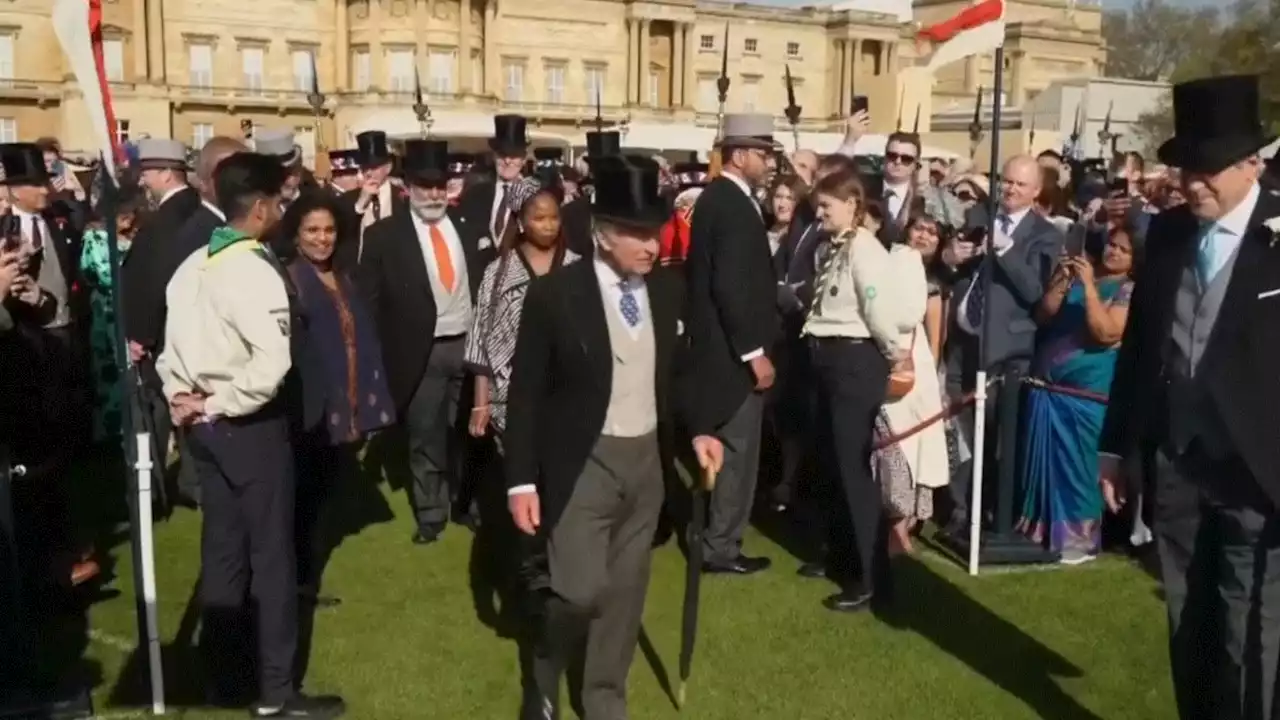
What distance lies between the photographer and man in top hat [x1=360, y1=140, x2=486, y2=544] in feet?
24.9

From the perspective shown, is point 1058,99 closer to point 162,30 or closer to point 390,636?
point 162,30

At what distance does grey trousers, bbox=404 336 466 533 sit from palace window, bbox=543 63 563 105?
6081 cm

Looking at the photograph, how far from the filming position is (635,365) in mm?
4590

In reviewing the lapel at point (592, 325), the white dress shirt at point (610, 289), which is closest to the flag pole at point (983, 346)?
the white dress shirt at point (610, 289)

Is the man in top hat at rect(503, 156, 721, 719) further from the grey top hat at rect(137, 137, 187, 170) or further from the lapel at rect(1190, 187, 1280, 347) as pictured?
the grey top hat at rect(137, 137, 187, 170)

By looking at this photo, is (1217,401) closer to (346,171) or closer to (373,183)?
(373,183)

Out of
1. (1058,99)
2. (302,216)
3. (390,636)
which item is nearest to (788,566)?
(390,636)

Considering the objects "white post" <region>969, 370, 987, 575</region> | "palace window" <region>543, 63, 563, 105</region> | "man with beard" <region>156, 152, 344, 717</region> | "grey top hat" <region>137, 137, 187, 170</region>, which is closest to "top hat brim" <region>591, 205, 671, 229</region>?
"man with beard" <region>156, 152, 344, 717</region>

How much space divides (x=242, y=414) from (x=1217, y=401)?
350cm

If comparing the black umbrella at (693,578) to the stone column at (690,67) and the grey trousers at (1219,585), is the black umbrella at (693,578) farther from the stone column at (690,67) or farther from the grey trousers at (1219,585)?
the stone column at (690,67)

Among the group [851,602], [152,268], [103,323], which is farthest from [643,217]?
[103,323]

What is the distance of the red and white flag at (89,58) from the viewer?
15.5 feet

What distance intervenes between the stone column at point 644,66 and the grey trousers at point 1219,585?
6785 cm

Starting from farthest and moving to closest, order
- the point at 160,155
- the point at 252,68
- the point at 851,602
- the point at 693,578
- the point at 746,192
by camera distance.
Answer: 1. the point at 252,68
2. the point at 160,155
3. the point at 746,192
4. the point at 851,602
5. the point at 693,578
